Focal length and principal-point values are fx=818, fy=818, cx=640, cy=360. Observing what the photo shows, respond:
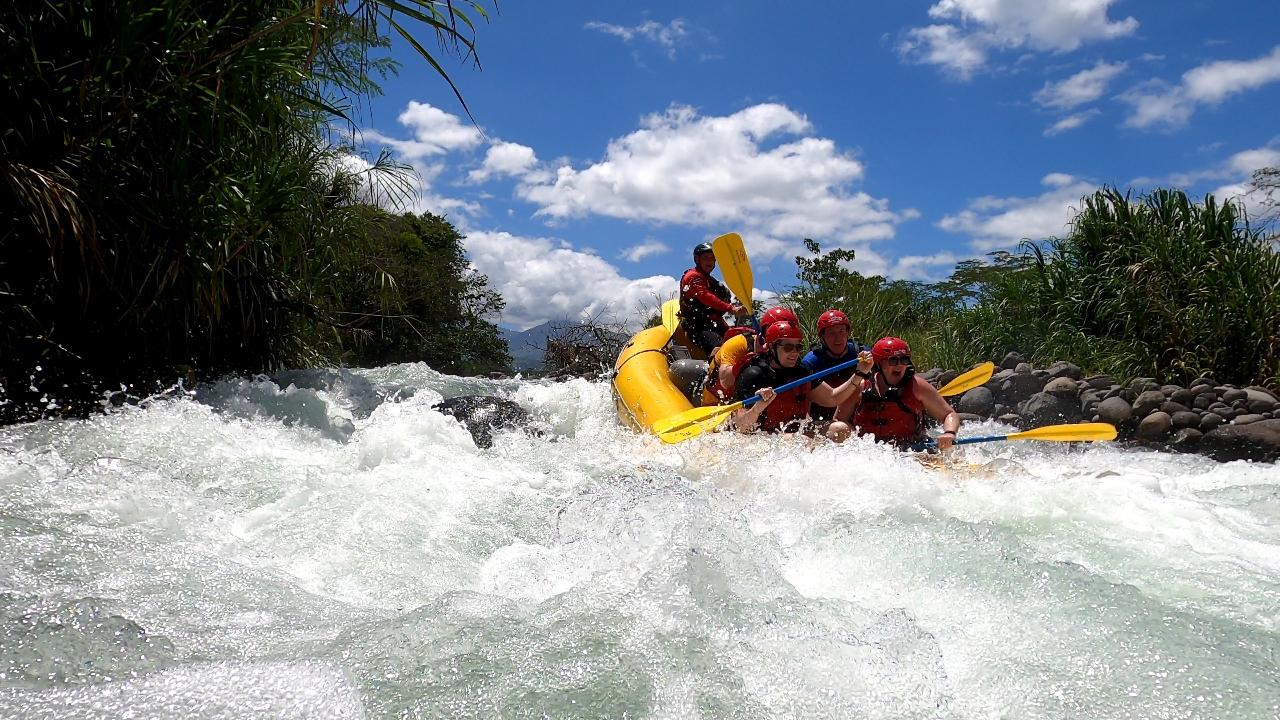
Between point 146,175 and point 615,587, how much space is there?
12.0 feet

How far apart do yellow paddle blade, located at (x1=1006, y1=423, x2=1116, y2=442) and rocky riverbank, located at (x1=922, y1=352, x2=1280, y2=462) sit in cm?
213

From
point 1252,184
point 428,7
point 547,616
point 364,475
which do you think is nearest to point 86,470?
point 364,475

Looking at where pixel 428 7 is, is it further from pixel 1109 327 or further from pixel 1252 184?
pixel 1252 184

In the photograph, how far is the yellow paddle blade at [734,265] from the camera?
287 inches

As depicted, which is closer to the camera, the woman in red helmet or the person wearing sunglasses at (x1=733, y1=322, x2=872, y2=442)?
the woman in red helmet

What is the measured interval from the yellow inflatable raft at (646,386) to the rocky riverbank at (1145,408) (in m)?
3.10

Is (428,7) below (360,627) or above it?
above

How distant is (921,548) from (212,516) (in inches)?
101

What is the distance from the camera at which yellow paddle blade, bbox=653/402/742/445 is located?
4.83 meters

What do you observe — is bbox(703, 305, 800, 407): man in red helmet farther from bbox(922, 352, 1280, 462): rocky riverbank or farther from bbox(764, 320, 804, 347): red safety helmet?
bbox(922, 352, 1280, 462): rocky riverbank

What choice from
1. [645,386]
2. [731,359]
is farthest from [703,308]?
[731,359]

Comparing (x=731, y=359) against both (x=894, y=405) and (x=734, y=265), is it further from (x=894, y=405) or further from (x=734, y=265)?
(x=734, y=265)

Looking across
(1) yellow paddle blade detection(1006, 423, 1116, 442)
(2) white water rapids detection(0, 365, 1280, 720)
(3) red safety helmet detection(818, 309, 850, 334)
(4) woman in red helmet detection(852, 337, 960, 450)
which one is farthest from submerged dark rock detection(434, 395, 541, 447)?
(1) yellow paddle blade detection(1006, 423, 1116, 442)

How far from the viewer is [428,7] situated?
3.65 metres
